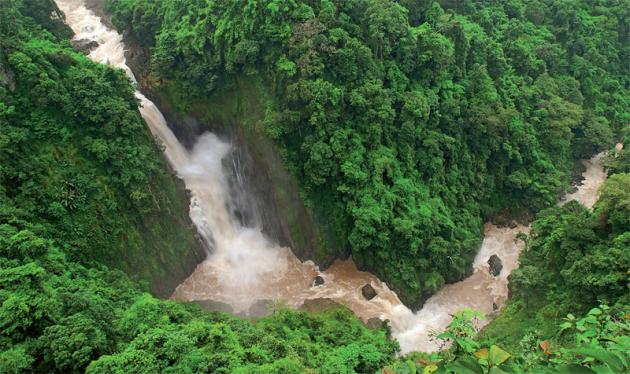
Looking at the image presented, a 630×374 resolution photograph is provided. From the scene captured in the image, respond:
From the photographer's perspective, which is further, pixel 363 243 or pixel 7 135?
pixel 363 243

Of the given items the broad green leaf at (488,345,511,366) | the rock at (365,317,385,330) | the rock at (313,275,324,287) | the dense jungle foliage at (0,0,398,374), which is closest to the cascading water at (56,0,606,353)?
the rock at (313,275,324,287)

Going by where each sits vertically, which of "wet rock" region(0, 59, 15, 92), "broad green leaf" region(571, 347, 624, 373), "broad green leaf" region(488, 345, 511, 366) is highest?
"broad green leaf" region(571, 347, 624, 373)

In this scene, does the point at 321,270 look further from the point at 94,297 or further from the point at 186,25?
the point at 186,25

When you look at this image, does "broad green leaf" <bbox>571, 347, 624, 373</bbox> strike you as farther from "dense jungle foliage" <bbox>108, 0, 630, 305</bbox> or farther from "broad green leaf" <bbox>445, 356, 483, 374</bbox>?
"dense jungle foliage" <bbox>108, 0, 630, 305</bbox>

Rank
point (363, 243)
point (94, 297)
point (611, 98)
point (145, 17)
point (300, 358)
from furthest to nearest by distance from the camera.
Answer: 1. point (611, 98)
2. point (145, 17)
3. point (363, 243)
4. point (94, 297)
5. point (300, 358)

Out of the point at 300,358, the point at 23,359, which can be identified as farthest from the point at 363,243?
the point at 23,359

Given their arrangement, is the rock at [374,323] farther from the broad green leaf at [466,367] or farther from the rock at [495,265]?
the broad green leaf at [466,367]

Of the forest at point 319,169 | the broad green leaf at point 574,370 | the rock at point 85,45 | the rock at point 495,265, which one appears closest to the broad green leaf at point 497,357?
the broad green leaf at point 574,370
